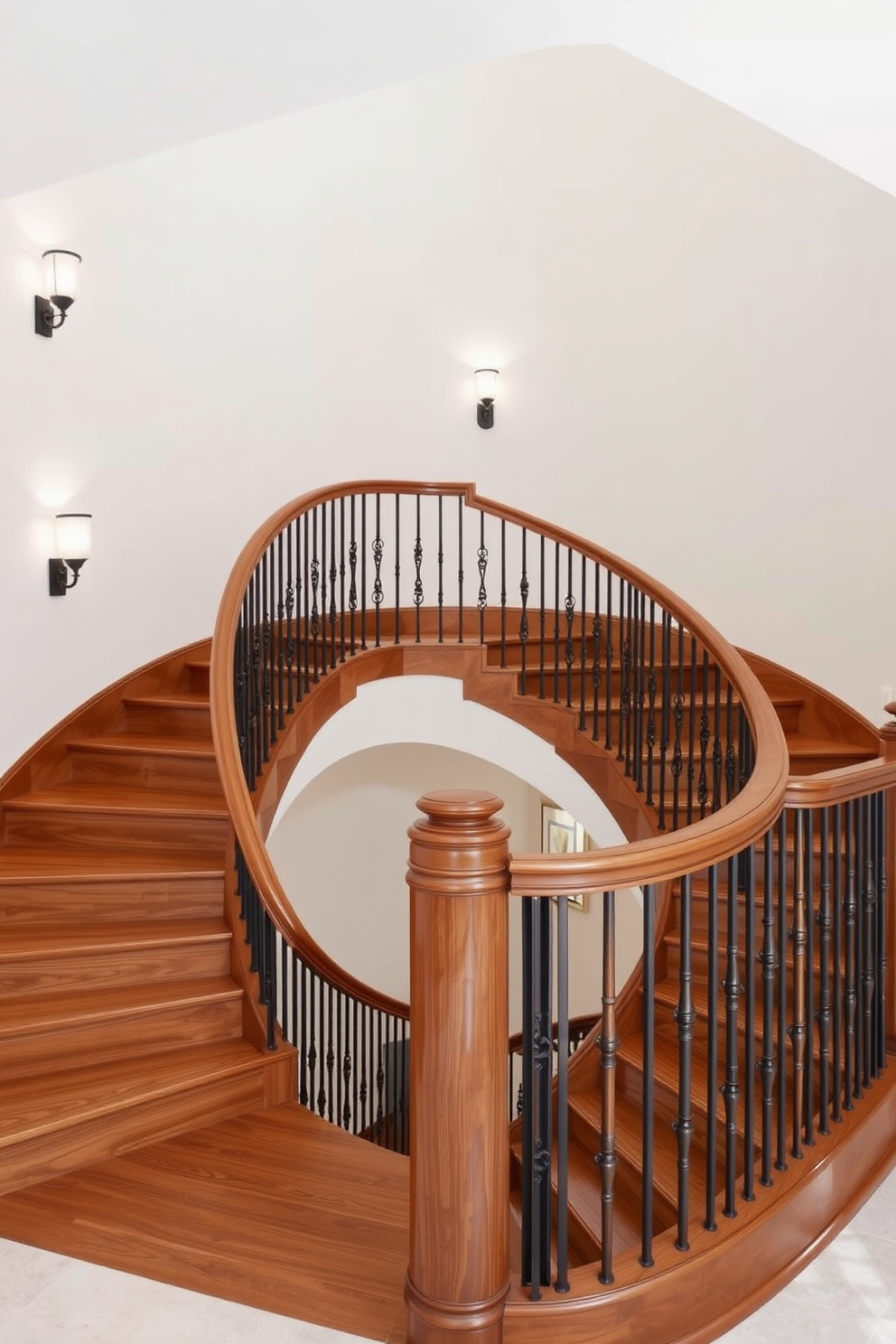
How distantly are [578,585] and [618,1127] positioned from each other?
382 centimetres

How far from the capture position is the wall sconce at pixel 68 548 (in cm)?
439

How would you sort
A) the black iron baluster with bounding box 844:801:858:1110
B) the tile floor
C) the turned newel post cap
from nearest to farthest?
the turned newel post cap, the tile floor, the black iron baluster with bounding box 844:801:858:1110

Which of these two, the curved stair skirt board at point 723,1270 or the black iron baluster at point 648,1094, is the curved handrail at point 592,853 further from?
the curved stair skirt board at point 723,1270

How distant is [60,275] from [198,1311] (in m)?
4.13

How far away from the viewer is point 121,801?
3.88 meters

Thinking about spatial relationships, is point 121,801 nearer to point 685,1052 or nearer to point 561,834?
point 685,1052

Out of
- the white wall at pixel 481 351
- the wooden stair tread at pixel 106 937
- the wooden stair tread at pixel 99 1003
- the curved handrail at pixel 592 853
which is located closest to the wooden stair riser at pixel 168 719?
the white wall at pixel 481 351

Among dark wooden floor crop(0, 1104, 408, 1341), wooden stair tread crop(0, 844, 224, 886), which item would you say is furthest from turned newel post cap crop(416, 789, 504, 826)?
wooden stair tread crop(0, 844, 224, 886)

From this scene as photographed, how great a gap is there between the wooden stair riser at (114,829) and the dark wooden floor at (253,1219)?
118 cm

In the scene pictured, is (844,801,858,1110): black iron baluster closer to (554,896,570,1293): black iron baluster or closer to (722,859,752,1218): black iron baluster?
(722,859,752,1218): black iron baluster

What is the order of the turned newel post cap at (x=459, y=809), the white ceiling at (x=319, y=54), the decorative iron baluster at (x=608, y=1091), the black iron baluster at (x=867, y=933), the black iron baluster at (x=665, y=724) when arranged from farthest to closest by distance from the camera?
1. the black iron baluster at (x=665, y=724)
2. the black iron baluster at (x=867, y=933)
3. the decorative iron baluster at (x=608, y=1091)
4. the turned newel post cap at (x=459, y=809)
5. the white ceiling at (x=319, y=54)

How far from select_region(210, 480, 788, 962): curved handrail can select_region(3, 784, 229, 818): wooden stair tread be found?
0.57 m

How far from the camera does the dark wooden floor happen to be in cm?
200

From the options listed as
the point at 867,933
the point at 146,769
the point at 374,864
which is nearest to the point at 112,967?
the point at 146,769
